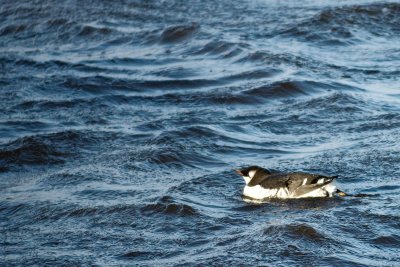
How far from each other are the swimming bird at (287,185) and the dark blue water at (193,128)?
0.40 ft

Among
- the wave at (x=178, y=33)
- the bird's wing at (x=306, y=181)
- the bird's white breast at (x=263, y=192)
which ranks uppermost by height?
the wave at (x=178, y=33)

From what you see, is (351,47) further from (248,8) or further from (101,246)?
(101,246)

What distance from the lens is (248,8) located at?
17.6 meters

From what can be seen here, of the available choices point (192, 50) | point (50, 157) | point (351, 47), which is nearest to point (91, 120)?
point (50, 157)

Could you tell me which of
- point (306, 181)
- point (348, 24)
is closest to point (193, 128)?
point (306, 181)

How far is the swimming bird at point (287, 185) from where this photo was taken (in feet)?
30.2

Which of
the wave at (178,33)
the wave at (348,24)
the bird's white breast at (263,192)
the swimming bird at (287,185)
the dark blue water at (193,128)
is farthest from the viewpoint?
the wave at (178,33)

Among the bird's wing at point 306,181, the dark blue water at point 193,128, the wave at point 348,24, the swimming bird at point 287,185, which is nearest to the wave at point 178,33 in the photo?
the dark blue water at point 193,128

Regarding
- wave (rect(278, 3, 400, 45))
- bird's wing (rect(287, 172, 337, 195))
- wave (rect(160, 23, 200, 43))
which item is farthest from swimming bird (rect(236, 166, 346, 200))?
wave (rect(160, 23, 200, 43))

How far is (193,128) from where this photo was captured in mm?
11859

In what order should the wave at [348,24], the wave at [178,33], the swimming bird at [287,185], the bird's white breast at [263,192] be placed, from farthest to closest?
the wave at [178,33], the wave at [348,24], the bird's white breast at [263,192], the swimming bird at [287,185]

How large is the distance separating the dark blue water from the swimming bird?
122 mm

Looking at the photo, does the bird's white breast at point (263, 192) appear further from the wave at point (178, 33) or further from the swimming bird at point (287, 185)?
the wave at point (178, 33)

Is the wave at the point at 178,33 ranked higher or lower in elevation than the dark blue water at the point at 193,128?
higher
